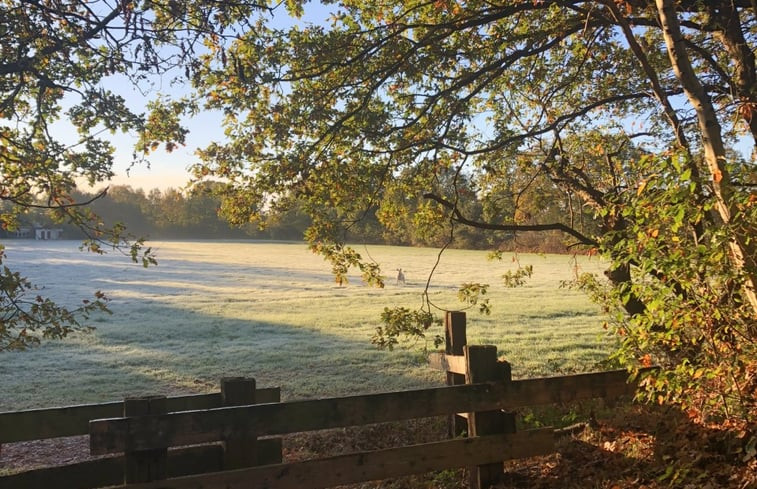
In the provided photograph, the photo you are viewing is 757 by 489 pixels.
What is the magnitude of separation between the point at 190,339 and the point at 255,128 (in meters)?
13.4

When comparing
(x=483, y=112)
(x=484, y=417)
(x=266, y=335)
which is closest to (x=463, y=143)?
(x=483, y=112)

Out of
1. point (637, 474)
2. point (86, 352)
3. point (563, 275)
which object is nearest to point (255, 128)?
point (637, 474)

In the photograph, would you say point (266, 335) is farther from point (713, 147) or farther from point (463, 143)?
point (713, 147)

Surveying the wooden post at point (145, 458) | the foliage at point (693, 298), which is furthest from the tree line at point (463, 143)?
the wooden post at point (145, 458)

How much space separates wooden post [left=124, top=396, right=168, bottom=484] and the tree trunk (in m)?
4.62

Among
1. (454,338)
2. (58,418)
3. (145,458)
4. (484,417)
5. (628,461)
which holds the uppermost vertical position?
(454,338)

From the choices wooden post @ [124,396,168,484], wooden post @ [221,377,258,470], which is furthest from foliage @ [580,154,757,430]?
wooden post @ [124,396,168,484]

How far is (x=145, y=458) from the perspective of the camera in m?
4.47

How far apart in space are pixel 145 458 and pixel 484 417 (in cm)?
327

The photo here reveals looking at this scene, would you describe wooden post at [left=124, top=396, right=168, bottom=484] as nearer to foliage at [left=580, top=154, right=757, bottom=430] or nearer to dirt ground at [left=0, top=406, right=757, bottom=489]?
dirt ground at [left=0, top=406, right=757, bottom=489]

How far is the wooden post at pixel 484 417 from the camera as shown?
5.90m

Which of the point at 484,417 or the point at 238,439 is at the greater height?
the point at 238,439

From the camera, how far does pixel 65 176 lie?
6723mm

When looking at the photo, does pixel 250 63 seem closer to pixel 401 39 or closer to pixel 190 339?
pixel 401 39
